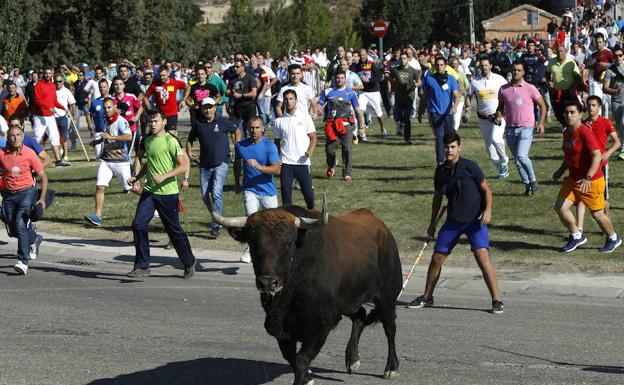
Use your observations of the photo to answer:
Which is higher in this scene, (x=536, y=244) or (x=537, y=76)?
(x=537, y=76)

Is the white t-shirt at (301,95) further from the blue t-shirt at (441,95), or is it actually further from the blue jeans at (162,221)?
the blue jeans at (162,221)

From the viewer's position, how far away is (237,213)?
18.0m

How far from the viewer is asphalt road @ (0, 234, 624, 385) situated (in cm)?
923

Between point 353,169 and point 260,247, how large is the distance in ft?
48.1

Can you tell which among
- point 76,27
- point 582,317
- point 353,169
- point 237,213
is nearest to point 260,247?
point 582,317

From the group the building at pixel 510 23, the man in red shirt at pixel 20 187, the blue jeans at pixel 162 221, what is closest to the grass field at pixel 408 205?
the blue jeans at pixel 162 221

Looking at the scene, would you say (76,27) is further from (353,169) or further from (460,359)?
(460,359)

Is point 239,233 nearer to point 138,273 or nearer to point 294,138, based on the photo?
point 138,273

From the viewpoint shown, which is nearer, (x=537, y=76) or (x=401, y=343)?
(x=401, y=343)

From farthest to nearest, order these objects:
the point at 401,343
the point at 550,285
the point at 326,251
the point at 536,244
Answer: the point at 536,244 < the point at 550,285 < the point at 401,343 < the point at 326,251

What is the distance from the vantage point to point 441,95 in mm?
20625

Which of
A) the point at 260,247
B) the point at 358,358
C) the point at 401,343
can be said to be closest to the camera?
the point at 260,247

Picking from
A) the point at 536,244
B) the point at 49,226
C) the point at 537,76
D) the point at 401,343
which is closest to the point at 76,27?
the point at 537,76

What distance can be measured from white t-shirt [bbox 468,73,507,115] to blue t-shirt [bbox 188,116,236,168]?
18.2 ft
